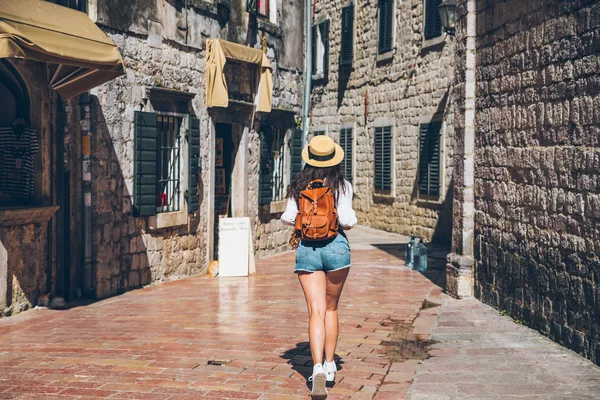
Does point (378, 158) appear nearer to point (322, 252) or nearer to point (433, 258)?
point (433, 258)

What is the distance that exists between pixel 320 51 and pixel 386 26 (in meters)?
3.98

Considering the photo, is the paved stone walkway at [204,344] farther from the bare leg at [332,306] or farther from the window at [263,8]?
the window at [263,8]

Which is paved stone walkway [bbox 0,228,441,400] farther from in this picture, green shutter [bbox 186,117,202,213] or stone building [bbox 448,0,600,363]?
green shutter [bbox 186,117,202,213]

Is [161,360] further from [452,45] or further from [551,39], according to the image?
[452,45]

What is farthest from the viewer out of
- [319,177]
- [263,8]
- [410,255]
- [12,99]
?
[263,8]

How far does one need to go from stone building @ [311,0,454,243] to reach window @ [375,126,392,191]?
0.08ft

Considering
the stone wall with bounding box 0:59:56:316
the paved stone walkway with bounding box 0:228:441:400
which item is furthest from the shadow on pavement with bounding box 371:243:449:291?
the stone wall with bounding box 0:59:56:316

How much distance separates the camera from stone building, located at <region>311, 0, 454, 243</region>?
1791cm

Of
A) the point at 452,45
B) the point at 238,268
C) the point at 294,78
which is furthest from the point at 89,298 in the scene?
the point at 452,45

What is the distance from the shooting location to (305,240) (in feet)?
20.0

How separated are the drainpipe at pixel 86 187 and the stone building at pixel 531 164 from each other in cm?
433

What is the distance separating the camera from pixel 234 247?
12.8 metres

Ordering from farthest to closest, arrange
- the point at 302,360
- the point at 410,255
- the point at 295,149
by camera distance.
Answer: the point at 295,149 < the point at 410,255 < the point at 302,360

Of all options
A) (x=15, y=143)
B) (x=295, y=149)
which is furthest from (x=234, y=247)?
(x=295, y=149)
